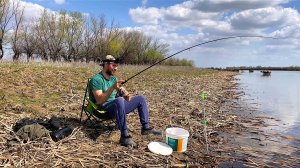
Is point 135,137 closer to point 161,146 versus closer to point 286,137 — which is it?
Result: point 161,146

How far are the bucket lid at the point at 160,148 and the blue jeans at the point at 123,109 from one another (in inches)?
23.5

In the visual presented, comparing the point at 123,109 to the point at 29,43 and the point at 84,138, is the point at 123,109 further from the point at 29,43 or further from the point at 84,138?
the point at 29,43

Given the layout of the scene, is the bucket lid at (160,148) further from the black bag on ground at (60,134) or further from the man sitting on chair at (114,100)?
the black bag on ground at (60,134)

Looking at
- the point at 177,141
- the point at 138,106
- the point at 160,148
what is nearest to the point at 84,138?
the point at 138,106

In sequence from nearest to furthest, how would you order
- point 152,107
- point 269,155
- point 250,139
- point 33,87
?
point 269,155, point 250,139, point 152,107, point 33,87

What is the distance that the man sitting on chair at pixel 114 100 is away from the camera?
21.7 feet

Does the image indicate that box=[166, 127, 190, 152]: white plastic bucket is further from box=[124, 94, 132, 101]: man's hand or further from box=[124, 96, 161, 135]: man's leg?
box=[124, 94, 132, 101]: man's hand

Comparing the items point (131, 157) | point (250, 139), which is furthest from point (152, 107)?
point (131, 157)

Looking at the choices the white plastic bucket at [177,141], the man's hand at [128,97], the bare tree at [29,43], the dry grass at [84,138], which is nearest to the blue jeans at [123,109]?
the man's hand at [128,97]

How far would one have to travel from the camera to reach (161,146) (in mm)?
6508

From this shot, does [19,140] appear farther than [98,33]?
No

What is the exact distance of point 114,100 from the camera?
22.1ft

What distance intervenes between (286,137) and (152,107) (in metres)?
4.62

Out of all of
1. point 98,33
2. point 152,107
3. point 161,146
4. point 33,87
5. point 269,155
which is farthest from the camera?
point 98,33
